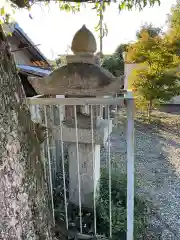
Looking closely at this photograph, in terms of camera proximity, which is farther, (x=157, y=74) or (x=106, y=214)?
(x=157, y=74)

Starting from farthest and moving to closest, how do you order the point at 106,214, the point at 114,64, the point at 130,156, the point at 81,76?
the point at 114,64 → the point at 106,214 → the point at 81,76 → the point at 130,156

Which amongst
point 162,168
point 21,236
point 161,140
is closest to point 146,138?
point 161,140

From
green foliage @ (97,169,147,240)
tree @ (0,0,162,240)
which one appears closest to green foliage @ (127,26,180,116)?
green foliage @ (97,169,147,240)

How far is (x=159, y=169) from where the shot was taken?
15.2 feet

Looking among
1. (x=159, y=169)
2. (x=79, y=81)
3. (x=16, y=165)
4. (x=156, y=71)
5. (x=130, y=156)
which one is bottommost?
(x=159, y=169)

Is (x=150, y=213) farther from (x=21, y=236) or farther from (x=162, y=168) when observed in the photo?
(x=21, y=236)

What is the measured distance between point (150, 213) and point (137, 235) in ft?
2.20

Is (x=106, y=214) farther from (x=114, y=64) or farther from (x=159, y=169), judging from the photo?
(x=114, y=64)

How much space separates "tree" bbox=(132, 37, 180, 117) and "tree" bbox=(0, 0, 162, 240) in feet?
22.6

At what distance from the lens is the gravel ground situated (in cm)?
286

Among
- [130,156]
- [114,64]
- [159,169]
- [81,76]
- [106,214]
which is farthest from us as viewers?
[114,64]

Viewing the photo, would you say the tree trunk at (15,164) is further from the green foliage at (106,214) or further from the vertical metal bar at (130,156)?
the green foliage at (106,214)

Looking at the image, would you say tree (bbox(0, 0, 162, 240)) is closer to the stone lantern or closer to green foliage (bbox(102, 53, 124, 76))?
the stone lantern

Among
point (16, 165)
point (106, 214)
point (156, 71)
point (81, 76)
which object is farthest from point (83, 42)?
point (156, 71)
